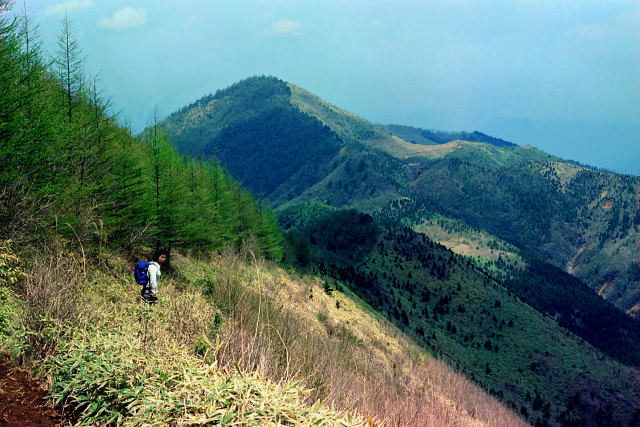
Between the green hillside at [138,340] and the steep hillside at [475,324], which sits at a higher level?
the green hillside at [138,340]

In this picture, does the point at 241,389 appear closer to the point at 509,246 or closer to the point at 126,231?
the point at 126,231

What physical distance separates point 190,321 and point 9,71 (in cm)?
1045

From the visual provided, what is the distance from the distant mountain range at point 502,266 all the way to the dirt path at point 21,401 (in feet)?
101

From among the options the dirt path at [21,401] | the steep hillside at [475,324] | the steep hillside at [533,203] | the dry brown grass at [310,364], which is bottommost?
the steep hillside at [475,324]

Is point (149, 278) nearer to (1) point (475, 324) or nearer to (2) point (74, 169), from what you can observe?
(2) point (74, 169)

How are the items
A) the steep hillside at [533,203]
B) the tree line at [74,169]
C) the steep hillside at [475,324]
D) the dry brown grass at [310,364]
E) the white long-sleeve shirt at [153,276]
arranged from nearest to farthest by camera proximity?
the dry brown grass at [310,364] → the white long-sleeve shirt at [153,276] → the tree line at [74,169] → the steep hillside at [475,324] → the steep hillside at [533,203]

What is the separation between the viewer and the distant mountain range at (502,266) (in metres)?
47.5

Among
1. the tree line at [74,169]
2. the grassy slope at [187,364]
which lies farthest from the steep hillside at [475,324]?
the grassy slope at [187,364]

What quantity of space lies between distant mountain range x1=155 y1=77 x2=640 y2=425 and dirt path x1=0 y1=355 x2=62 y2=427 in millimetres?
30838

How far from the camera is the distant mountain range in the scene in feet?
156

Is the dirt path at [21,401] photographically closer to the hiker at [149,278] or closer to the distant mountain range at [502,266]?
the hiker at [149,278]

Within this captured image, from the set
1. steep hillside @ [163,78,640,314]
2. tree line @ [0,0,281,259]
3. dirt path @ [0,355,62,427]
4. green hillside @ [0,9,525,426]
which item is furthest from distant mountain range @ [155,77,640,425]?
dirt path @ [0,355,62,427]

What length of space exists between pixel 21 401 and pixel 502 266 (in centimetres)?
12385

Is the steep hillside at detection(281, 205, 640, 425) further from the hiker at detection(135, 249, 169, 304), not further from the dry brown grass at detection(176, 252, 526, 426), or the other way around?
the hiker at detection(135, 249, 169, 304)
